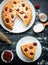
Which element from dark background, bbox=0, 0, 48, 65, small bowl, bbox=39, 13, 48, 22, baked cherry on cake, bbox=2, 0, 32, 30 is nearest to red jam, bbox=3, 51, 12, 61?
dark background, bbox=0, 0, 48, 65

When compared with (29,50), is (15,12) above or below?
above

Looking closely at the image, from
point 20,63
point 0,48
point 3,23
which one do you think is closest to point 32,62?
point 20,63

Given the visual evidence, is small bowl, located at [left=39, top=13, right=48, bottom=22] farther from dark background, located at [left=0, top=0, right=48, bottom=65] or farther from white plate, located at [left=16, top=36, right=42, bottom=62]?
white plate, located at [left=16, top=36, right=42, bottom=62]

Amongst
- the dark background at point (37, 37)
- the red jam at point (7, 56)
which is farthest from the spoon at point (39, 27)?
the red jam at point (7, 56)

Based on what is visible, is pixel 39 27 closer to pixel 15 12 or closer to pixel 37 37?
pixel 37 37

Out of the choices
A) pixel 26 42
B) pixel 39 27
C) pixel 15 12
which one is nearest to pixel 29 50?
pixel 26 42

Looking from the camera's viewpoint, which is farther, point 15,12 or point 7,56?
point 15,12
